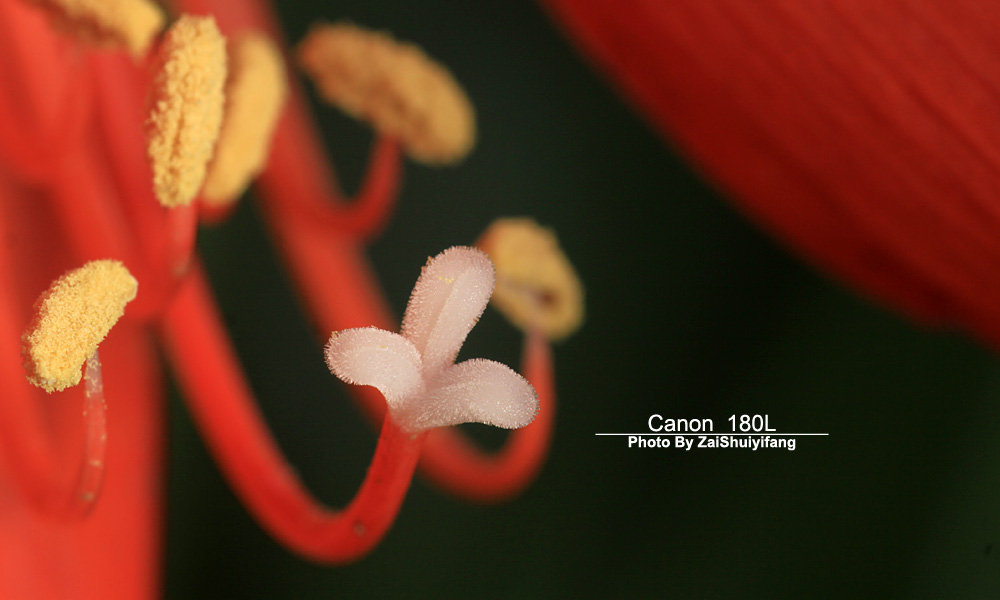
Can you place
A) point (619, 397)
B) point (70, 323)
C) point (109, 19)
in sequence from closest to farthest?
point (70, 323)
point (109, 19)
point (619, 397)

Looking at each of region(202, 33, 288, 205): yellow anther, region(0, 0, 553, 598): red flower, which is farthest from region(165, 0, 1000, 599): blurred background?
region(202, 33, 288, 205): yellow anther

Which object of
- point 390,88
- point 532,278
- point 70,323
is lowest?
point 70,323

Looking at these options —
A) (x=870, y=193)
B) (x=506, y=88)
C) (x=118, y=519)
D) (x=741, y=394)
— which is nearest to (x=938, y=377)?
(x=741, y=394)

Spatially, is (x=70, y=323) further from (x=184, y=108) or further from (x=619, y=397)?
(x=619, y=397)

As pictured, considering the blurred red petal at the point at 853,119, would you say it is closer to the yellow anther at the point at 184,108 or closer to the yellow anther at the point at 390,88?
the yellow anther at the point at 390,88

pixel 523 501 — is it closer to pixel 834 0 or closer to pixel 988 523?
pixel 988 523

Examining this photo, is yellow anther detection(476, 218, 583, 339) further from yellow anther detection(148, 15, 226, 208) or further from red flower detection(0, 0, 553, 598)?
yellow anther detection(148, 15, 226, 208)

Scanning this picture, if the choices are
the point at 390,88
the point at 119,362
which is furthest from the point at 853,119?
the point at 119,362
